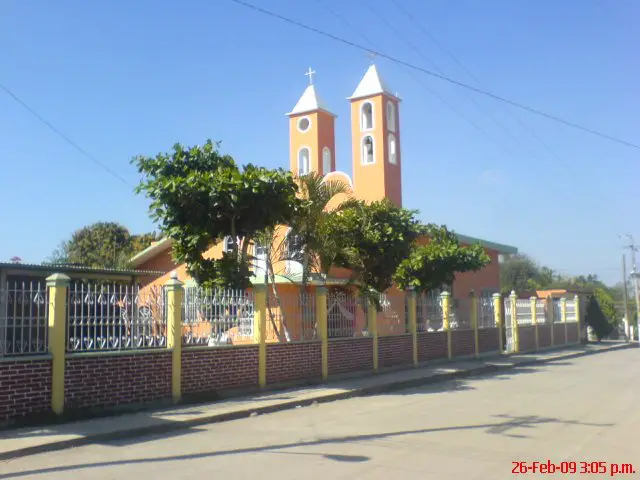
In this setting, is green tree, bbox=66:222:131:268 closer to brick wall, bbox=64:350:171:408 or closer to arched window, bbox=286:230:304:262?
arched window, bbox=286:230:304:262

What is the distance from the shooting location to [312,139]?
29.5m

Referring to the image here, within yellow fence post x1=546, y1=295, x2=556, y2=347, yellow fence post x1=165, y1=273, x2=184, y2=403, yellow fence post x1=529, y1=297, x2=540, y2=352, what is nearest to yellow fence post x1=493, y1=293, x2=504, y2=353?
yellow fence post x1=529, y1=297, x2=540, y2=352

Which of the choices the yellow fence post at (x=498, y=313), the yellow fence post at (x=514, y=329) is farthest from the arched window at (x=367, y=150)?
the yellow fence post at (x=514, y=329)

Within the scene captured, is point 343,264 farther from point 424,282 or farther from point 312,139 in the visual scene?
point 312,139

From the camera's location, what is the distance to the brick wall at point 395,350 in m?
18.6

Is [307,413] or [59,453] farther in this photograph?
[307,413]

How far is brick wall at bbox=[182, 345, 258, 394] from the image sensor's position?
12750 mm

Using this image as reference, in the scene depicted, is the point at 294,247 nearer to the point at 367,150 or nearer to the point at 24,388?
the point at 24,388

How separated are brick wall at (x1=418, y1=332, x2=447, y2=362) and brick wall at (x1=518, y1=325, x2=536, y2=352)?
729cm

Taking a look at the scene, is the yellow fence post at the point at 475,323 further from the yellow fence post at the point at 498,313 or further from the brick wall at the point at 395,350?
the brick wall at the point at 395,350

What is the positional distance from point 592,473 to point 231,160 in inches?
427

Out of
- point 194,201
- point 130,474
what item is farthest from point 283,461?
point 194,201

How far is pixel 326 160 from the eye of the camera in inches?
1180

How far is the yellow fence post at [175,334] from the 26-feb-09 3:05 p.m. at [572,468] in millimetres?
6879
